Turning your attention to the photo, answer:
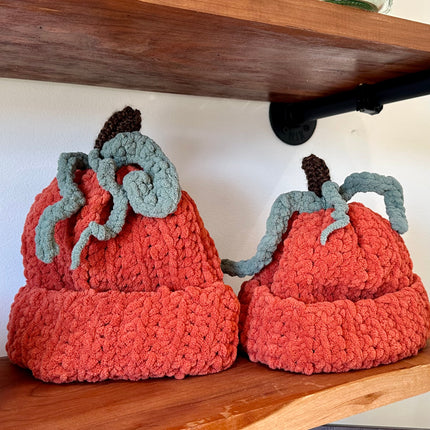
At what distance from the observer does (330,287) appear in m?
0.52

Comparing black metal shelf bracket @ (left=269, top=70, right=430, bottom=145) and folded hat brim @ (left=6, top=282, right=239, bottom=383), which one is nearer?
folded hat brim @ (left=6, top=282, right=239, bottom=383)

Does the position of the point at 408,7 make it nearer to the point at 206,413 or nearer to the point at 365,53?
the point at 365,53

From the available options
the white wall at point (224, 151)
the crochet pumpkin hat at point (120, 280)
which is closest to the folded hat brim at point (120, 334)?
the crochet pumpkin hat at point (120, 280)

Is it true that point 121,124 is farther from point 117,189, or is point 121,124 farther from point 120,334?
point 120,334

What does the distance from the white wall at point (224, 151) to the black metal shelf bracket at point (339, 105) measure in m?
0.01

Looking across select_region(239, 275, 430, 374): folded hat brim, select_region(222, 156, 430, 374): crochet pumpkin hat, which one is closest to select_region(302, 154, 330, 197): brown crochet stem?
select_region(222, 156, 430, 374): crochet pumpkin hat

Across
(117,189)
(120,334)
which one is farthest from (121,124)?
(120,334)

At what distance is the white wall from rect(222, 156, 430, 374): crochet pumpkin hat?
153mm

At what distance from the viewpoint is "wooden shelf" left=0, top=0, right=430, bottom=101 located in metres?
0.39

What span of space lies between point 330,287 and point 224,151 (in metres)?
0.25

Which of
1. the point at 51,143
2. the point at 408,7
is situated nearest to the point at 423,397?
the point at 408,7

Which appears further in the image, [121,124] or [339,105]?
[339,105]

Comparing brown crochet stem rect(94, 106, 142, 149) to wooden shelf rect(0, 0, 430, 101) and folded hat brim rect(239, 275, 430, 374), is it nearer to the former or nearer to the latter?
wooden shelf rect(0, 0, 430, 101)

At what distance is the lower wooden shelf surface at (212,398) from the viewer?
0.39 meters
